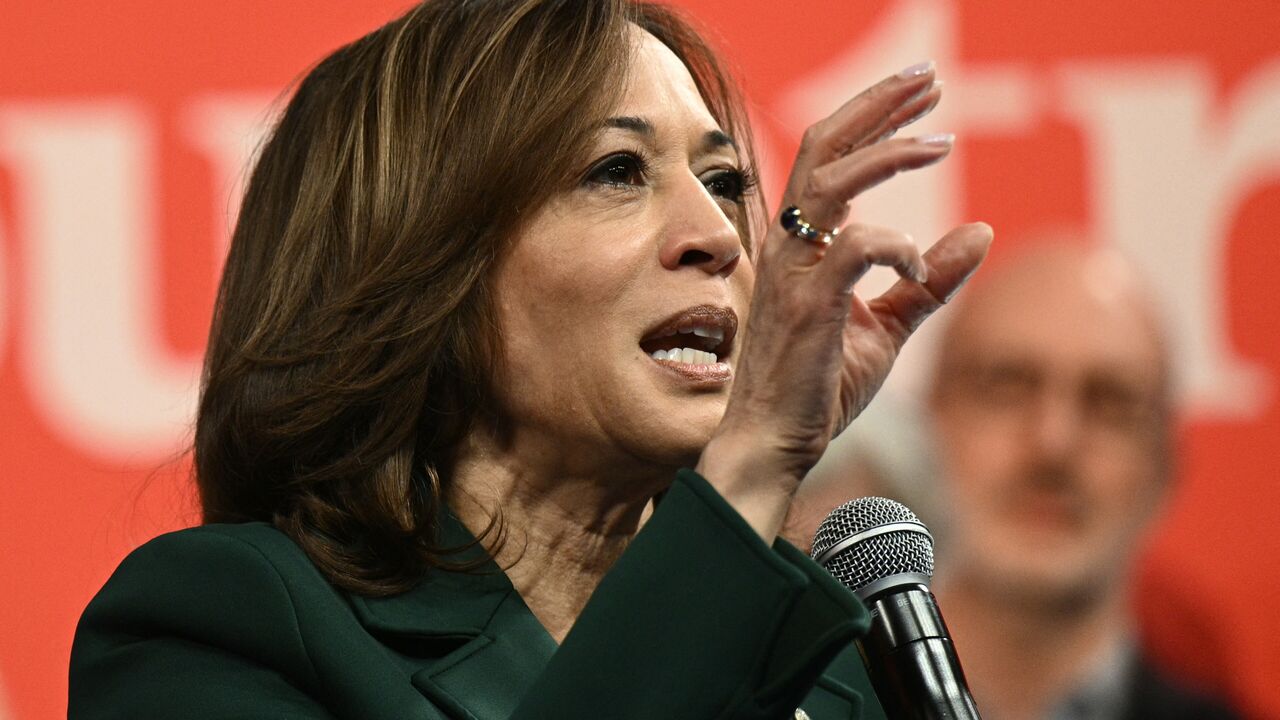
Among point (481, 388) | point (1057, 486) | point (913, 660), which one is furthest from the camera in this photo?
point (1057, 486)

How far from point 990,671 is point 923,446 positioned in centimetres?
48

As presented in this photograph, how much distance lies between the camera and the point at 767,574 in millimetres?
1483

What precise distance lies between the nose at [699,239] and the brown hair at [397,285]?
18 cm

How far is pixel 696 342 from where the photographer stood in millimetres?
2000

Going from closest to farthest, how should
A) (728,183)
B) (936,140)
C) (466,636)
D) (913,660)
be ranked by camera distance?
1. (936,140)
2. (913,660)
3. (466,636)
4. (728,183)

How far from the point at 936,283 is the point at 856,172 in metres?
0.30

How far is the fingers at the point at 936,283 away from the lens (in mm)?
1659

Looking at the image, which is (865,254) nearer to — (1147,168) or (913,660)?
(913,660)

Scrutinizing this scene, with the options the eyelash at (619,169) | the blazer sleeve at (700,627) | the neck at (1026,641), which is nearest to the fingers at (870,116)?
the blazer sleeve at (700,627)

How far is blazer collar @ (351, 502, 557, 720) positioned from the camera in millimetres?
1813

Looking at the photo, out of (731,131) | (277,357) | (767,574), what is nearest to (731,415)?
(767,574)

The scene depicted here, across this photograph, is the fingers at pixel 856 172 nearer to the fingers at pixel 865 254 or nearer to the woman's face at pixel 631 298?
the fingers at pixel 865 254

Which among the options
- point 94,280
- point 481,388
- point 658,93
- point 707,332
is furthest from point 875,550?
point 94,280

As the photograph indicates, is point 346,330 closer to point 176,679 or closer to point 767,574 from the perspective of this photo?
point 176,679
